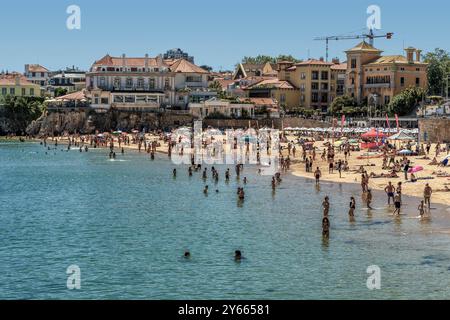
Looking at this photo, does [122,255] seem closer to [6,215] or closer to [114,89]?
[6,215]

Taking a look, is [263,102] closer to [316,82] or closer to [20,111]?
[316,82]

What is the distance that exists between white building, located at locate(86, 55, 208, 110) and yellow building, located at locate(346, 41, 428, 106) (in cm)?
2327

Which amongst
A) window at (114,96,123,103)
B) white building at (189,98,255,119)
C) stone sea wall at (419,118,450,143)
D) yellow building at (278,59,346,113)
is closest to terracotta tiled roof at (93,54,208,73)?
Answer: window at (114,96,123,103)

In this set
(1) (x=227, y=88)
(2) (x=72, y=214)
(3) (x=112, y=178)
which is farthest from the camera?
(1) (x=227, y=88)

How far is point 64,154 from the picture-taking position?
3711 inches

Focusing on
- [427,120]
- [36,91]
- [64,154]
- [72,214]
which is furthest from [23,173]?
[36,91]

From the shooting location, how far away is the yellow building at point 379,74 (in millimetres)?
109188

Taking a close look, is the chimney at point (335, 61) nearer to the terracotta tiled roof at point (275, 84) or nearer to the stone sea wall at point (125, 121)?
the terracotta tiled roof at point (275, 84)

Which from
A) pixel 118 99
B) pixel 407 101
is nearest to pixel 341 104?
pixel 407 101

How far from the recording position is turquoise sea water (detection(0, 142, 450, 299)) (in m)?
27.1

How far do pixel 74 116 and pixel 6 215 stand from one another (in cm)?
7311

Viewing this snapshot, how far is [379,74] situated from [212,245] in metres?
81.2

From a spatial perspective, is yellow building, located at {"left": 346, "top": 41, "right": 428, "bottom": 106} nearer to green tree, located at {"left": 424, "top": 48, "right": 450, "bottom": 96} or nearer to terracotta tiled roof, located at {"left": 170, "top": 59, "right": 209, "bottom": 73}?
green tree, located at {"left": 424, "top": 48, "right": 450, "bottom": 96}

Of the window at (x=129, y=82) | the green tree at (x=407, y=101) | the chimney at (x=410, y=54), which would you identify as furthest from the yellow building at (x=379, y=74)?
the window at (x=129, y=82)
